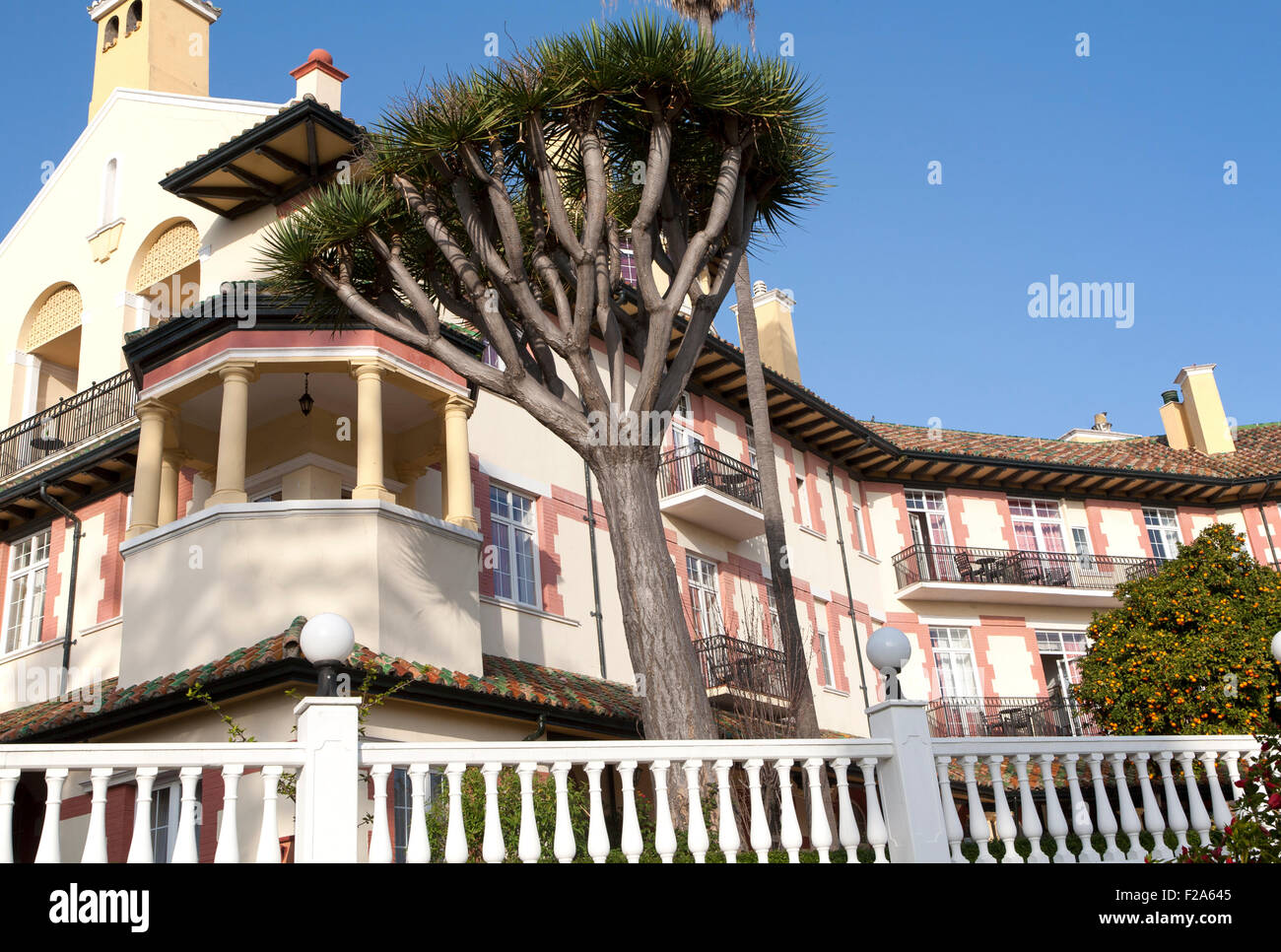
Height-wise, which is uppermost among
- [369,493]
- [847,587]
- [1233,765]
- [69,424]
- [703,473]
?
[69,424]

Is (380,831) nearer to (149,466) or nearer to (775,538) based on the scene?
(149,466)

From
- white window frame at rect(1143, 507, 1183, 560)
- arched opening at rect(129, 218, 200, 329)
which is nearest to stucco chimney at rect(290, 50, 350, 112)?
arched opening at rect(129, 218, 200, 329)

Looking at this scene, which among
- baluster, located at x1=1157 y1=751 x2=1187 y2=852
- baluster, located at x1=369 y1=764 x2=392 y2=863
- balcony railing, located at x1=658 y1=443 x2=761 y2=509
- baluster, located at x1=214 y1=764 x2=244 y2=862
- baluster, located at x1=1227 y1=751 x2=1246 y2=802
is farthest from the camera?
balcony railing, located at x1=658 y1=443 x2=761 y2=509

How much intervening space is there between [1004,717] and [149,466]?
20084 mm

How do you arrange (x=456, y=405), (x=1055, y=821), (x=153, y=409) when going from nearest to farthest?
1. (x=1055, y=821)
2. (x=153, y=409)
3. (x=456, y=405)

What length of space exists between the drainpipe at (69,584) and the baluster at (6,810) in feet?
40.2

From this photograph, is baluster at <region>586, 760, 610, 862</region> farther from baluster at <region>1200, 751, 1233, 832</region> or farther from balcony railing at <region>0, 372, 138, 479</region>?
balcony railing at <region>0, 372, 138, 479</region>

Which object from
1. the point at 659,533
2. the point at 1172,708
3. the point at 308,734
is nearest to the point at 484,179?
the point at 659,533

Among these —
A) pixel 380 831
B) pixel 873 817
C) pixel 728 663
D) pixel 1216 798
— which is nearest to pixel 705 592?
pixel 728 663

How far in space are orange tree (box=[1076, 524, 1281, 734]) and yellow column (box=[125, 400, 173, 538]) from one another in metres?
15.5

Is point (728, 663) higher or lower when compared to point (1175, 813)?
higher

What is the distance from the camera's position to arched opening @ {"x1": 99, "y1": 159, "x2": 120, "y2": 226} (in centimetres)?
2386

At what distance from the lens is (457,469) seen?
55.8 ft
